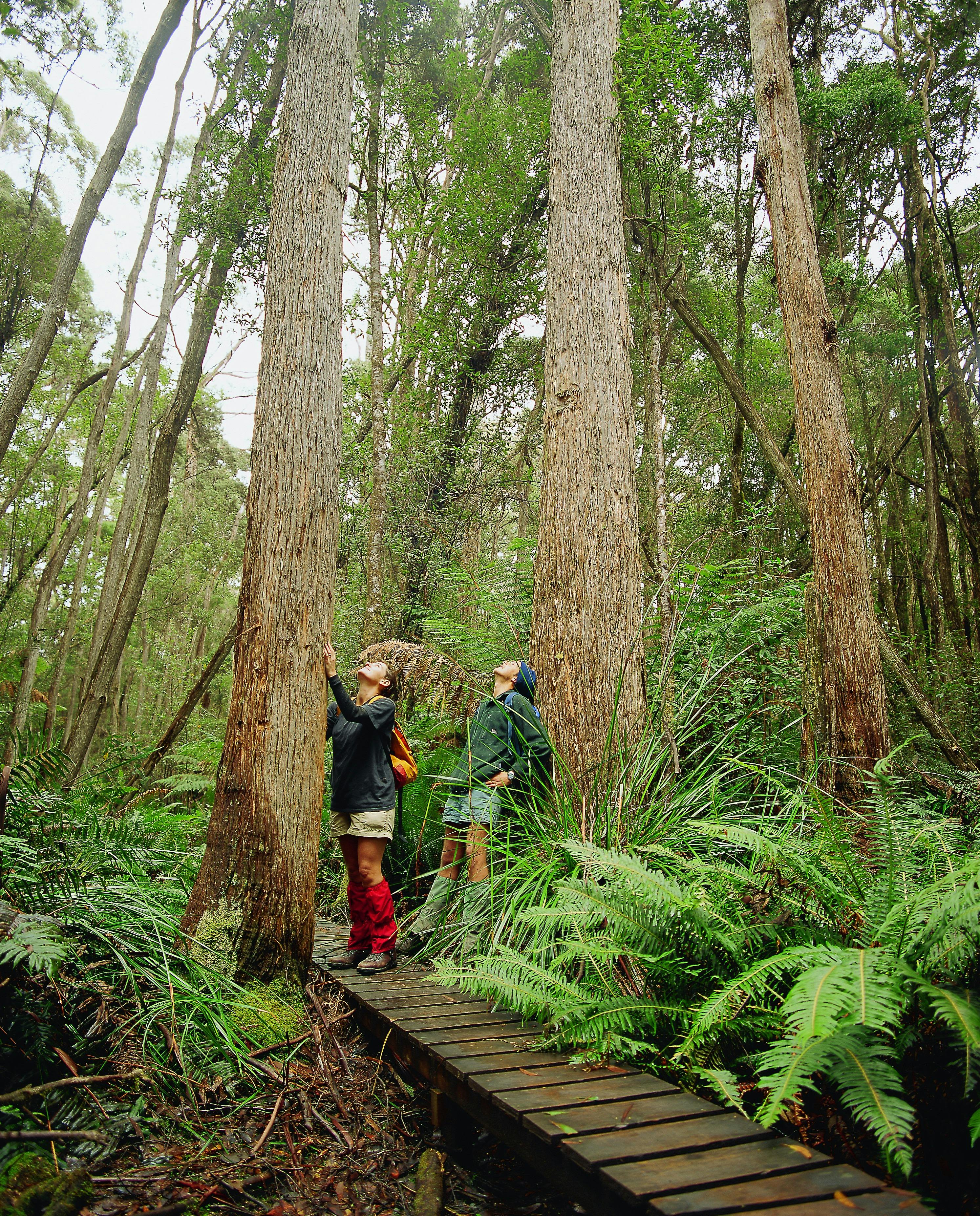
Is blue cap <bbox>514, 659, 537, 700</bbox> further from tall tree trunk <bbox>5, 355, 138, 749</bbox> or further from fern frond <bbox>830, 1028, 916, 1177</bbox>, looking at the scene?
tall tree trunk <bbox>5, 355, 138, 749</bbox>

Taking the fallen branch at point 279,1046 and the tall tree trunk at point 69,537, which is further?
the tall tree trunk at point 69,537

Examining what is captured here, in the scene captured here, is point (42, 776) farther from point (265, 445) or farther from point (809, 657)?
point (809, 657)

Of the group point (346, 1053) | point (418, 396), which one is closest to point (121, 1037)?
point (346, 1053)

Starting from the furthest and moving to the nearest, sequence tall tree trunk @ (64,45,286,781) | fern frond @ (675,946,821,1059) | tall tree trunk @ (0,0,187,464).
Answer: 1. tall tree trunk @ (64,45,286,781)
2. tall tree trunk @ (0,0,187,464)
3. fern frond @ (675,946,821,1059)

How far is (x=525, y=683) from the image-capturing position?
4.89 meters

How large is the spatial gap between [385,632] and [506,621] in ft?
17.2

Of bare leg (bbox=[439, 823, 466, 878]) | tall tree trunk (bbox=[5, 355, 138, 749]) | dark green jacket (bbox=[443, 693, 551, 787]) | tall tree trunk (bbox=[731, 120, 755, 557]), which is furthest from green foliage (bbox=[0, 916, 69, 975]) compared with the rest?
tall tree trunk (bbox=[5, 355, 138, 749])

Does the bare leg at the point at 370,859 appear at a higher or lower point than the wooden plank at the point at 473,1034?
higher

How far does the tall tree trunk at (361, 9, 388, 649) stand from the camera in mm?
9977

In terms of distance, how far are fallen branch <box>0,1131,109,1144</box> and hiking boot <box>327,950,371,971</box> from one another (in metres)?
2.37

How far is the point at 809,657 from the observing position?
16.3 ft

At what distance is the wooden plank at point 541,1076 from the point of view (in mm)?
2312

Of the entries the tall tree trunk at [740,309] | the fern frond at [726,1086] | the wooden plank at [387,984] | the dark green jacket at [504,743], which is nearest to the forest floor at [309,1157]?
the wooden plank at [387,984]

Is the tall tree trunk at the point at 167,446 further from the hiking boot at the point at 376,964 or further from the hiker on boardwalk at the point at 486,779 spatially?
the hiking boot at the point at 376,964
